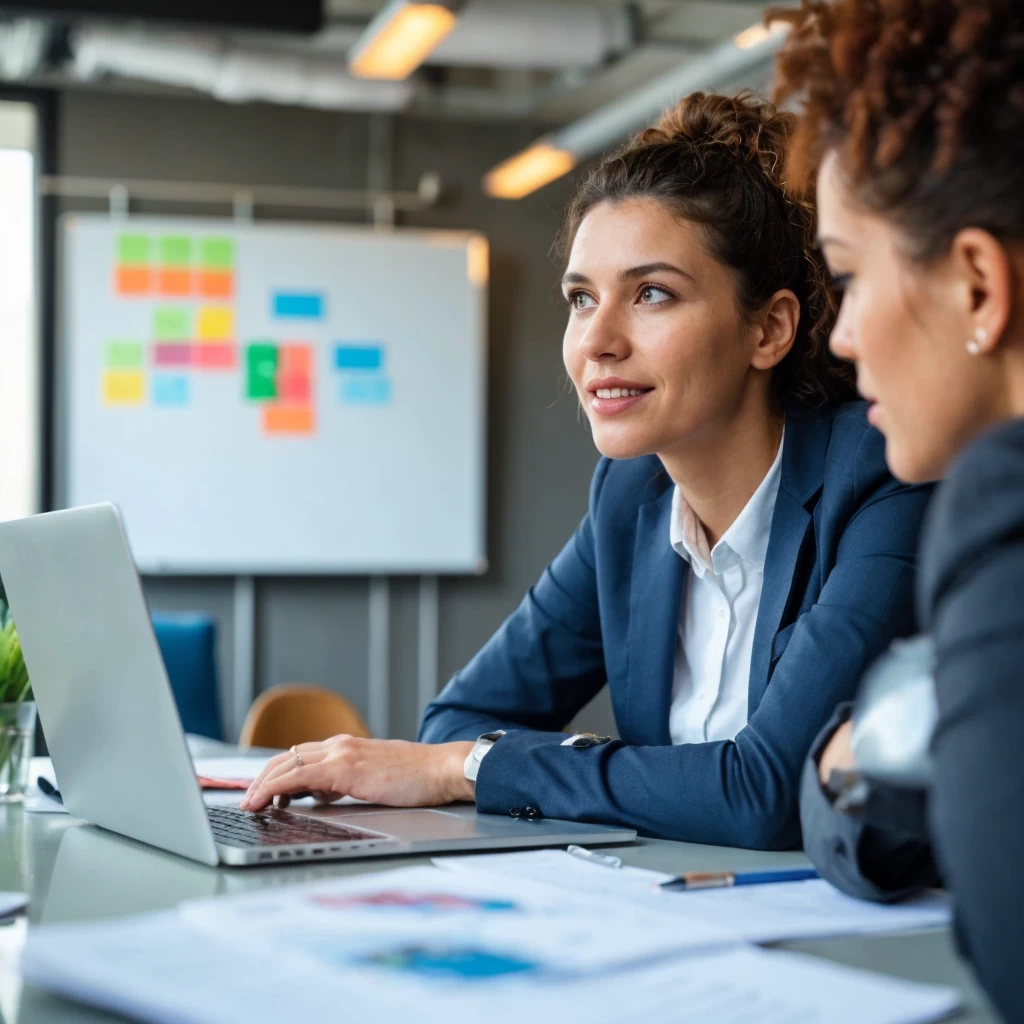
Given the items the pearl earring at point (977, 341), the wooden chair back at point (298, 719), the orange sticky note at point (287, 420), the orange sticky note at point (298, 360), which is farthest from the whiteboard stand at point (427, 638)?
the pearl earring at point (977, 341)

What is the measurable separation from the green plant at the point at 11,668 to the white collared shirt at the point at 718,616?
0.82 metres

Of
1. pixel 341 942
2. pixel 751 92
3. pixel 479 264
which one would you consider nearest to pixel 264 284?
pixel 479 264

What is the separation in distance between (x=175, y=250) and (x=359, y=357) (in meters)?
0.79

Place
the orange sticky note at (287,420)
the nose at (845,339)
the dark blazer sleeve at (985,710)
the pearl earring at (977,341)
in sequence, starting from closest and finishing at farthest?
the dark blazer sleeve at (985,710) < the pearl earring at (977,341) < the nose at (845,339) < the orange sticky note at (287,420)

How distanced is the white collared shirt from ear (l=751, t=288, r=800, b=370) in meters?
0.12

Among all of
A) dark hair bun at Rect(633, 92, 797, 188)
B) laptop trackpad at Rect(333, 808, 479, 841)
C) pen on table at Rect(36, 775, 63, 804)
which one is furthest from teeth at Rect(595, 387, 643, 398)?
pen on table at Rect(36, 775, 63, 804)

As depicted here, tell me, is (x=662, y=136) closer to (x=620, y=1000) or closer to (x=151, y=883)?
(x=151, y=883)

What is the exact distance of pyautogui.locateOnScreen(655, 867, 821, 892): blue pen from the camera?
3.55 feet

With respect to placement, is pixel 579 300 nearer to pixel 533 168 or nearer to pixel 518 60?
pixel 518 60

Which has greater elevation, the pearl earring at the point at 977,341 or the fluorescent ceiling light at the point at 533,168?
the fluorescent ceiling light at the point at 533,168

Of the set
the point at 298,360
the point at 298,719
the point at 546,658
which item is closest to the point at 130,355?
the point at 298,360

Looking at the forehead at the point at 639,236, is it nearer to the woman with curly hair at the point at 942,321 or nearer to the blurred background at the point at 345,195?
the woman with curly hair at the point at 942,321

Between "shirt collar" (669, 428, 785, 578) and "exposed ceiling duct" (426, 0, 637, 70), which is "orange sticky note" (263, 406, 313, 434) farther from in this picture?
"shirt collar" (669, 428, 785, 578)

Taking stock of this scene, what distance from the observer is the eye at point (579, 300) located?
76.3 inches
